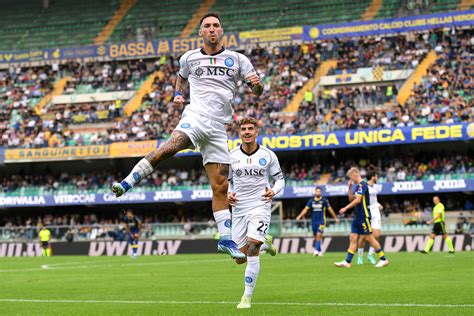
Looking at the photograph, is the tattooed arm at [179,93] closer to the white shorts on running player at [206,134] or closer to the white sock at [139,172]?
the white shorts on running player at [206,134]

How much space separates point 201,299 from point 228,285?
11.4ft

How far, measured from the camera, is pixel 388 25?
164ft

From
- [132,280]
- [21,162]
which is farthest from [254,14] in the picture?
[132,280]

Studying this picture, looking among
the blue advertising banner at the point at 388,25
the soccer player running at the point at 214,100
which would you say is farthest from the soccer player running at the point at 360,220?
the blue advertising banner at the point at 388,25

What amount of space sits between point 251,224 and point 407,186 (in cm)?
3402

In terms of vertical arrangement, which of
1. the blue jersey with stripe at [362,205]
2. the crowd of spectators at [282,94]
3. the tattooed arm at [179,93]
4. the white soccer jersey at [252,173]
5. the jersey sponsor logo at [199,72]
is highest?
the crowd of spectators at [282,94]

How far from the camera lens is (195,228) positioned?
40.0m

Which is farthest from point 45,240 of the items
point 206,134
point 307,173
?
point 206,134

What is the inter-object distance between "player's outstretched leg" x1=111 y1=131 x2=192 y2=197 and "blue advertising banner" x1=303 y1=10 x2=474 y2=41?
40376mm

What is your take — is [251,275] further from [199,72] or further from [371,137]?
[371,137]

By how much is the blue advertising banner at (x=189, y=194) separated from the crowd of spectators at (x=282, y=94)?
10.1 feet

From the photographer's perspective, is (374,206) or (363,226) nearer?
(363,226)

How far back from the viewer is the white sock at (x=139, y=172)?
377 inches

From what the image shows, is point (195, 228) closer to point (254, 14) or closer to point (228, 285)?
point (254, 14)
